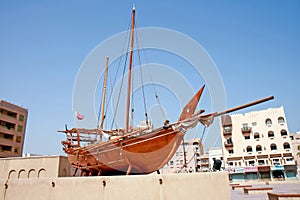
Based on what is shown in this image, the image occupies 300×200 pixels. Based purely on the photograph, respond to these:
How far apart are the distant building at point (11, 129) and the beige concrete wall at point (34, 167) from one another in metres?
24.5

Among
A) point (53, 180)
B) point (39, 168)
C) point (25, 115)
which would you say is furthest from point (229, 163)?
point (25, 115)

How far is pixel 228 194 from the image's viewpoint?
7.55m

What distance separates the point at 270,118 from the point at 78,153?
121 ft

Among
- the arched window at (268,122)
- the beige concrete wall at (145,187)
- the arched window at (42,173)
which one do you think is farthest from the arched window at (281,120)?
the arched window at (42,173)

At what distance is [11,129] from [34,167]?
2884 centimetres

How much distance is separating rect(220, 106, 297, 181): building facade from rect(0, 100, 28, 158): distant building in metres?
39.0

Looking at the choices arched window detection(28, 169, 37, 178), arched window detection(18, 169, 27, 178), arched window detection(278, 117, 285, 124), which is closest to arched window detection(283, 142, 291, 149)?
arched window detection(278, 117, 285, 124)

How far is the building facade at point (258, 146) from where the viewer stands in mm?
35719

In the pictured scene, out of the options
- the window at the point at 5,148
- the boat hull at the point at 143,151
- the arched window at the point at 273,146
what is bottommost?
the boat hull at the point at 143,151

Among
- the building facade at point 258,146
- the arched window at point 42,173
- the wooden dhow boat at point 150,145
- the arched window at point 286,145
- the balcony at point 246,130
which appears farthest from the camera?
the balcony at point 246,130

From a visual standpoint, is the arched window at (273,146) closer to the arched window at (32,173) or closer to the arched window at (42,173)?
the arched window at (42,173)

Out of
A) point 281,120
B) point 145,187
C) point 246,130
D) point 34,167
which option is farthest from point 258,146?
point 145,187

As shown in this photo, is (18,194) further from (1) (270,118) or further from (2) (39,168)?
(1) (270,118)

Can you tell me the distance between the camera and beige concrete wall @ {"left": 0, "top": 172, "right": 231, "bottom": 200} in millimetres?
7625
